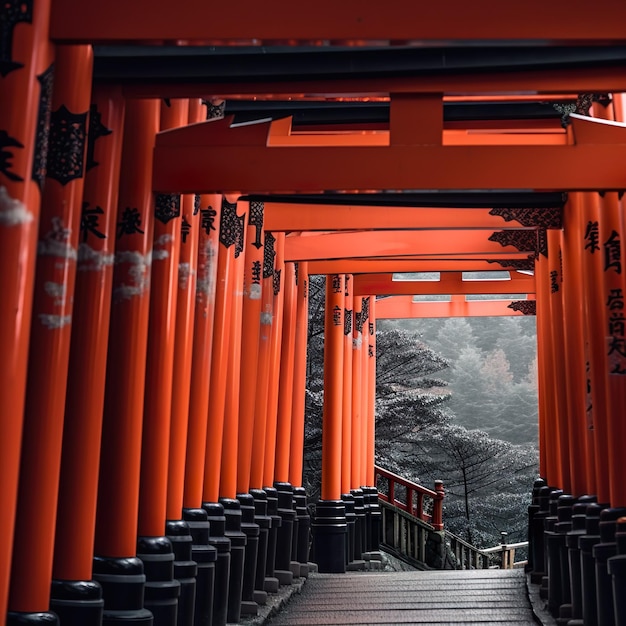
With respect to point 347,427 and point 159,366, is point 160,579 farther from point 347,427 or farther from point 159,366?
point 347,427

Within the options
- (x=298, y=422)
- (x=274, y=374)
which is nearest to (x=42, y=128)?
(x=274, y=374)

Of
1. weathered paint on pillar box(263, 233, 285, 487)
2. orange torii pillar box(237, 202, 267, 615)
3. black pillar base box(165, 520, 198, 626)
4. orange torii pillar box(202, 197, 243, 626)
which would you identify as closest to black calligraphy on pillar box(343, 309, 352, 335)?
→ weathered paint on pillar box(263, 233, 285, 487)

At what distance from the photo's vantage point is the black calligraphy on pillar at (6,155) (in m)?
4.89

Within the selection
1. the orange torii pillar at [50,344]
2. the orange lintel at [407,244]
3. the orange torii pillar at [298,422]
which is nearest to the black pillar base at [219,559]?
the orange torii pillar at [50,344]

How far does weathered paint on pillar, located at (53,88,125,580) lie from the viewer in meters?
6.01

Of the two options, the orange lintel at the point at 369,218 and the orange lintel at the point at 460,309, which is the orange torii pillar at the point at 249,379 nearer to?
the orange lintel at the point at 369,218

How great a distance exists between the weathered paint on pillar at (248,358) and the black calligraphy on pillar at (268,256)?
3.19 ft

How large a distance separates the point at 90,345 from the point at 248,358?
433 centimetres

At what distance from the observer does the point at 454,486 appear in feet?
94.4

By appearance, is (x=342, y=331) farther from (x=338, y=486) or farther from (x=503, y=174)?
(x=503, y=174)

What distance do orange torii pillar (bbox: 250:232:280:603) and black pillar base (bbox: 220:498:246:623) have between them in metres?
1.17

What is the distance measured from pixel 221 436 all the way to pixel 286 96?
11.1 ft

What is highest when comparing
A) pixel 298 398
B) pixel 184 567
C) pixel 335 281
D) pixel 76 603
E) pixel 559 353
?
pixel 335 281

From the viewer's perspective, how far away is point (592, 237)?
8.78 metres
